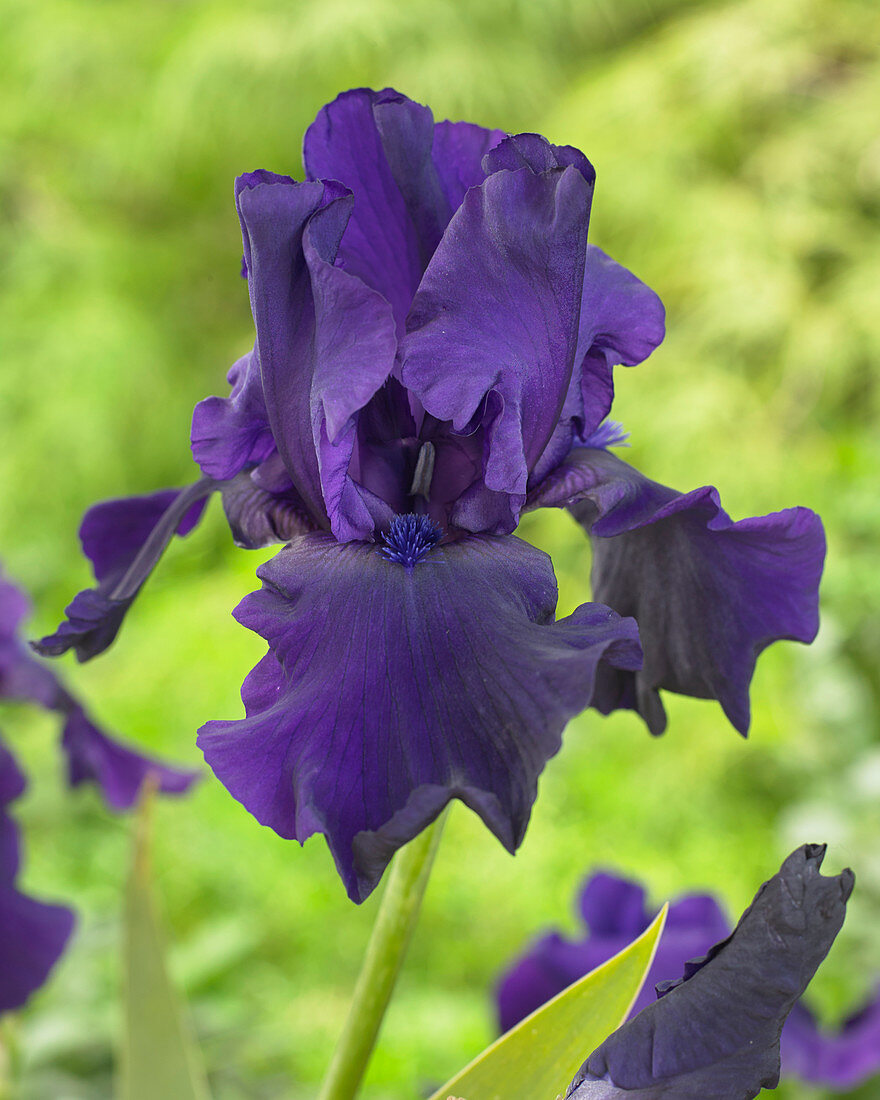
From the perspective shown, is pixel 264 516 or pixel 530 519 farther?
pixel 530 519

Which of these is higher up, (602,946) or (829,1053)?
(602,946)

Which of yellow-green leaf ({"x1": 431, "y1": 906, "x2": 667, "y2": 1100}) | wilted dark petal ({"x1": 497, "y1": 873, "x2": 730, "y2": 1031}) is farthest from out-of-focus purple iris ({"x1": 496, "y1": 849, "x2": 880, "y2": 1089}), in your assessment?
yellow-green leaf ({"x1": 431, "y1": 906, "x2": 667, "y2": 1100})

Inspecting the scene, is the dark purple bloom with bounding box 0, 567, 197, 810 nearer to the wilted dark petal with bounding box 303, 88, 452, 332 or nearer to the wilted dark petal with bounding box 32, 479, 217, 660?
the wilted dark petal with bounding box 32, 479, 217, 660

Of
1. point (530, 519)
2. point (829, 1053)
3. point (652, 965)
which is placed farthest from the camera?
point (530, 519)

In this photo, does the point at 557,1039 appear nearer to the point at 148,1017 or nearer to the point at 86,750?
the point at 148,1017

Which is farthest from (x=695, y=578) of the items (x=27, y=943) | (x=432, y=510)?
(x=27, y=943)

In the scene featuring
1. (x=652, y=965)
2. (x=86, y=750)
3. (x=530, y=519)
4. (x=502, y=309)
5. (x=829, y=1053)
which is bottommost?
(x=530, y=519)

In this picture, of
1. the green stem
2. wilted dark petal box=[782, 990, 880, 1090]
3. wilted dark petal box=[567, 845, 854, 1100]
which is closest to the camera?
wilted dark petal box=[567, 845, 854, 1100]
